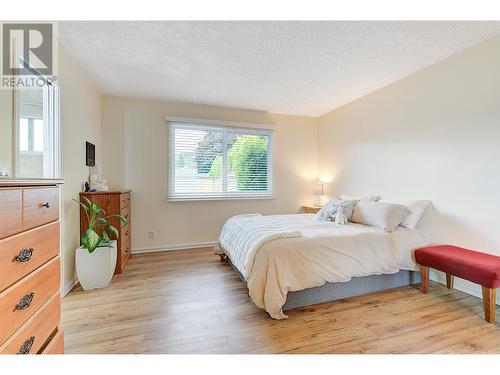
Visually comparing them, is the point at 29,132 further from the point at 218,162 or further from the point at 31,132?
the point at 218,162

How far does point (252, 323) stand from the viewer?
5.86ft

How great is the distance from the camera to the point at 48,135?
215cm

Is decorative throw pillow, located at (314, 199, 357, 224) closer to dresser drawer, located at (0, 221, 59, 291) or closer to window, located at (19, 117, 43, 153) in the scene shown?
dresser drawer, located at (0, 221, 59, 291)

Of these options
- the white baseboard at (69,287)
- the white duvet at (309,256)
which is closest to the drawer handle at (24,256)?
the white duvet at (309,256)

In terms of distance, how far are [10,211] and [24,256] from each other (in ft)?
0.69

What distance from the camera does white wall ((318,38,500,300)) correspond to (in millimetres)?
2188

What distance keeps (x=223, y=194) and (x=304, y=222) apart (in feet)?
5.78

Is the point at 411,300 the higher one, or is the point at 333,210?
the point at 333,210

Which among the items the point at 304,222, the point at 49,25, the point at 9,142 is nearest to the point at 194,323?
the point at 304,222

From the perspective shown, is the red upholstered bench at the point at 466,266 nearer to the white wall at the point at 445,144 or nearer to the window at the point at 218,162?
the white wall at the point at 445,144

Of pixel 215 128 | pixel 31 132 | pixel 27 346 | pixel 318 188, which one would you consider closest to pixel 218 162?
pixel 215 128

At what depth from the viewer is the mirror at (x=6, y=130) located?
1.55m

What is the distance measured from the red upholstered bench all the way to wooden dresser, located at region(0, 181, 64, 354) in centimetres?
296
